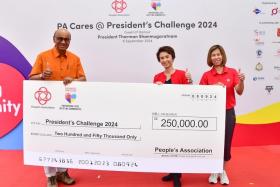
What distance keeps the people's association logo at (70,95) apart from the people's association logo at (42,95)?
0.52 feet

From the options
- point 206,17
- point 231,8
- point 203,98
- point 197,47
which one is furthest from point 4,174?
point 231,8

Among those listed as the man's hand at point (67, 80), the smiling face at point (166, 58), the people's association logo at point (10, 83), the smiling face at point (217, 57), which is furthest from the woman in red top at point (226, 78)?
the people's association logo at point (10, 83)

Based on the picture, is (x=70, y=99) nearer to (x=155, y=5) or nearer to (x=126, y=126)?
(x=126, y=126)

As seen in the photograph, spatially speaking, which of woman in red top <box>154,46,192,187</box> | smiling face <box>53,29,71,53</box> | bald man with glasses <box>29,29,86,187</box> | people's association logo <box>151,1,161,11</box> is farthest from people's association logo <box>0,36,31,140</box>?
woman in red top <box>154,46,192,187</box>

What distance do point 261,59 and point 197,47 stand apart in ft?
2.69

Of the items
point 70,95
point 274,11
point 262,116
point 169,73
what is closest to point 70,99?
point 70,95

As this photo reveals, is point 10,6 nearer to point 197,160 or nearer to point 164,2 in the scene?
point 164,2

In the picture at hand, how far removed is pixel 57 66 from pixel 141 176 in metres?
1.44

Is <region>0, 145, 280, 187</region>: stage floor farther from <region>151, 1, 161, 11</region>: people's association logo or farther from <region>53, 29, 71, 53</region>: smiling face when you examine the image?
<region>151, 1, 161, 11</region>: people's association logo

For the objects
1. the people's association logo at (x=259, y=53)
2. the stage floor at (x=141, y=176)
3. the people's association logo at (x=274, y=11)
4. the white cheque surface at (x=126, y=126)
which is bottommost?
the stage floor at (x=141, y=176)

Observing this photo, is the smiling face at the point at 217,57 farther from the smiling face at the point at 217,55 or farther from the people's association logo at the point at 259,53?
the people's association logo at the point at 259,53

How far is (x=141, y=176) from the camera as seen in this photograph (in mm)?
3402

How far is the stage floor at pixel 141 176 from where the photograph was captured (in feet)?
10.5

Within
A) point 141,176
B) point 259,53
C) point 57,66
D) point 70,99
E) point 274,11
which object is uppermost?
point 274,11
